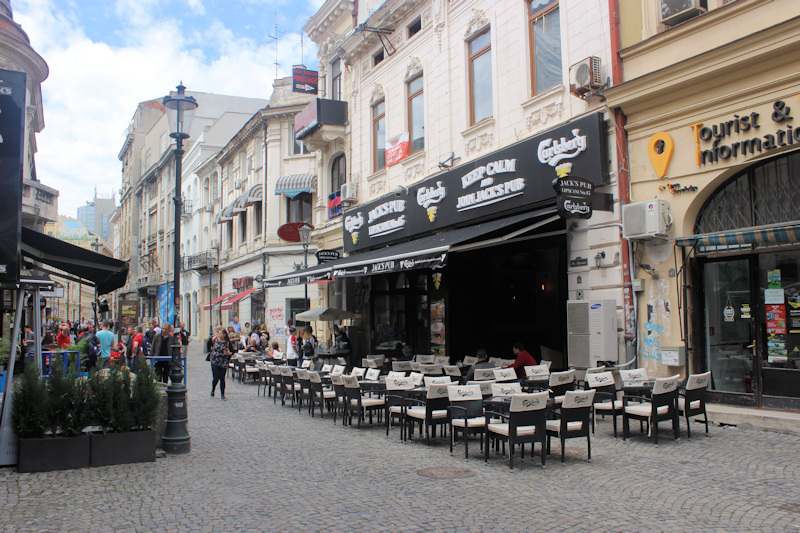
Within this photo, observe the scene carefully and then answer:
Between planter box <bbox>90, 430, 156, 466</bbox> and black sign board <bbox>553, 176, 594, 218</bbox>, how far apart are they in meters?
7.17

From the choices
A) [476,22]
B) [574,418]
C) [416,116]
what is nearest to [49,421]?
[574,418]

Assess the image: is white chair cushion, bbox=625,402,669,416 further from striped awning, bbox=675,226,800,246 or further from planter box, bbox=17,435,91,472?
planter box, bbox=17,435,91,472

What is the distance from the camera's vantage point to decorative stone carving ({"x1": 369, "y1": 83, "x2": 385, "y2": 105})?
803 inches

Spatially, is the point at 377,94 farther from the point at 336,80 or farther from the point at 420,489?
the point at 420,489

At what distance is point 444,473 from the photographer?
740 centimetres

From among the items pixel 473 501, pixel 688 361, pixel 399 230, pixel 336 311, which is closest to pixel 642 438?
pixel 688 361

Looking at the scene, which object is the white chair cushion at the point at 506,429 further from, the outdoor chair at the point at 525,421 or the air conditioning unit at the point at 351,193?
the air conditioning unit at the point at 351,193

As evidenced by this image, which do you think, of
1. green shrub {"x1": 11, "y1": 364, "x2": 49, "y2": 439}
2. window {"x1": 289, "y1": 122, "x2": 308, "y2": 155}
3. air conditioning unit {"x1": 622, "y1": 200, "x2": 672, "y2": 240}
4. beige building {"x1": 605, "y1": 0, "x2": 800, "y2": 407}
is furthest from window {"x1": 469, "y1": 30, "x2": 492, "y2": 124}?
window {"x1": 289, "y1": 122, "x2": 308, "y2": 155}

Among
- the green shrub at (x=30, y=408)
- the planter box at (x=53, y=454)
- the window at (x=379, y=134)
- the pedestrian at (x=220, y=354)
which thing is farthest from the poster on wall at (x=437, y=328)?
the green shrub at (x=30, y=408)

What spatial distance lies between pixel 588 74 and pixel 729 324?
5.03 m

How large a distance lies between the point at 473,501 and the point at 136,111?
72.5 m

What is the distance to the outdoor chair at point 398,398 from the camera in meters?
9.71

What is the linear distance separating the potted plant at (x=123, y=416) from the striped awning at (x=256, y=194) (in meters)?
24.6

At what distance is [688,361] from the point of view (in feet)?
35.2
